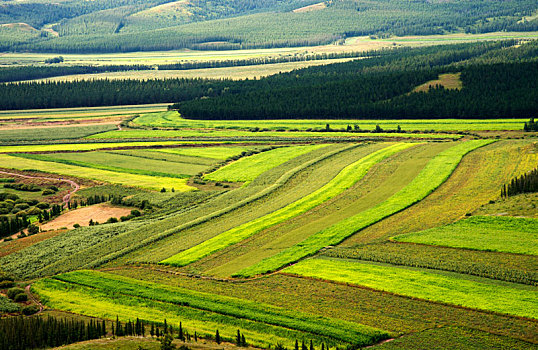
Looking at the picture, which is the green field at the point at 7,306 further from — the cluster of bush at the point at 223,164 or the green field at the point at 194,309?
the cluster of bush at the point at 223,164

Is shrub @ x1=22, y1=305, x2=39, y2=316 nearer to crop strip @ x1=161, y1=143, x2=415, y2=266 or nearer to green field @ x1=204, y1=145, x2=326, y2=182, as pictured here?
crop strip @ x1=161, y1=143, x2=415, y2=266

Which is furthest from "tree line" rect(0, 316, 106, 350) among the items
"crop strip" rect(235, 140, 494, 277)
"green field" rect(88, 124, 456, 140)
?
"green field" rect(88, 124, 456, 140)

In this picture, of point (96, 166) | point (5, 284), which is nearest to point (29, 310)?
point (5, 284)

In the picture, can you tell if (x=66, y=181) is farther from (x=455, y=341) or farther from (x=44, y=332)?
(x=455, y=341)

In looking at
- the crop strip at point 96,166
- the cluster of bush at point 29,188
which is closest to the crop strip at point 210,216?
the crop strip at point 96,166

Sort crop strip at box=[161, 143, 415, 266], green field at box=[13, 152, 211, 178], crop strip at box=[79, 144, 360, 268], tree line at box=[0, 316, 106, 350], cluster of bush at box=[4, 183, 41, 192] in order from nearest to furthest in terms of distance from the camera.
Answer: tree line at box=[0, 316, 106, 350] < crop strip at box=[161, 143, 415, 266] < crop strip at box=[79, 144, 360, 268] < cluster of bush at box=[4, 183, 41, 192] < green field at box=[13, 152, 211, 178]

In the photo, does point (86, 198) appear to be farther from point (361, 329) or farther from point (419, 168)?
point (361, 329)
